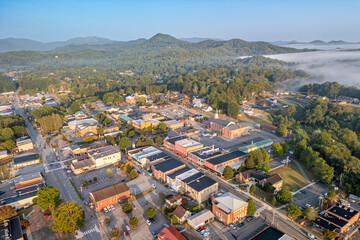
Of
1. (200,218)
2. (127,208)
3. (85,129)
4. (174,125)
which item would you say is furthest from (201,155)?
(85,129)

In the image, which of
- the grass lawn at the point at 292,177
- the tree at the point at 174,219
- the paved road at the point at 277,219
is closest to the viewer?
the paved road at the point at 277,219

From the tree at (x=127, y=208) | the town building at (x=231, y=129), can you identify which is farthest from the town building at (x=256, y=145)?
the tree at (x=127, y=208)

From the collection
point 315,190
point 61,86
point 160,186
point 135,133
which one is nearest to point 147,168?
point 160,186

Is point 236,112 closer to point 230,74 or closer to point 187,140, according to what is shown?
point 187,140

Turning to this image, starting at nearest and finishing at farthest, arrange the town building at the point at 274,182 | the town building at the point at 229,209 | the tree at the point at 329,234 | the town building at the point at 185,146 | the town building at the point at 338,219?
the tree at the point at 329,234, the town building at the point at 338,219, the town building at the point at 229,209, the town building at the point at 274,182, the town building at the point at 185,146

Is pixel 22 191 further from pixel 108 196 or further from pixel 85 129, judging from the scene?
pixel 85 129

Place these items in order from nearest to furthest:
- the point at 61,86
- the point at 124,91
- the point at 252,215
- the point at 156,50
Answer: the point at 252,215 → the point at 124,91 → the point at 61,86 → the point at 156,50

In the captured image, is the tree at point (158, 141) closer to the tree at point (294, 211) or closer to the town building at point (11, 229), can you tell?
the town building at point (11, 229)
